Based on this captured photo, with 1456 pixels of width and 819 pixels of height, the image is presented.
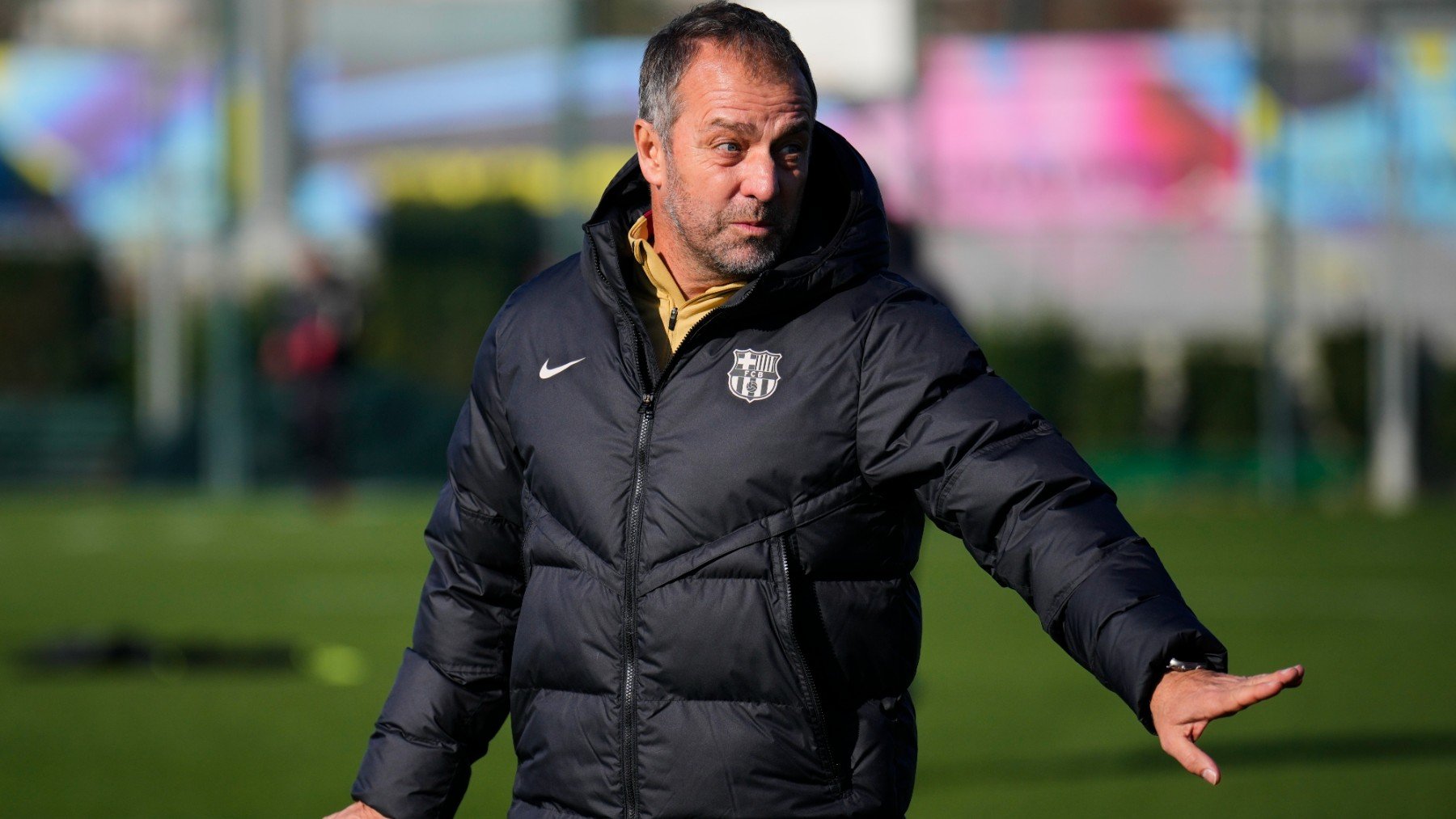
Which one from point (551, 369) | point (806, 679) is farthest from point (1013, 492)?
point (551, 369)

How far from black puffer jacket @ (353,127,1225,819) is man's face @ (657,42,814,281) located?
0.08 metres

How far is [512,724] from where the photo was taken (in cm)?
337

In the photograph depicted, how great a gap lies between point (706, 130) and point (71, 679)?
767 cm

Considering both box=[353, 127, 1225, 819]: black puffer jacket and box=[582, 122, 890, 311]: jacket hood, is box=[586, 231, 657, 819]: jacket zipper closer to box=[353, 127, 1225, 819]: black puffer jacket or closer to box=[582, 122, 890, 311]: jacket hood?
box=[353, 127, 1225, 819]: black puffer jacket

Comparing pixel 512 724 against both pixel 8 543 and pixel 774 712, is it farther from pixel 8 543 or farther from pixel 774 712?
pixel 8 543

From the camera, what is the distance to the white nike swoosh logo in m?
3.27

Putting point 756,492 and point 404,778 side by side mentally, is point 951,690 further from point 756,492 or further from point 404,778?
point 756,492

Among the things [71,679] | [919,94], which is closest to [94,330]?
[919,94]

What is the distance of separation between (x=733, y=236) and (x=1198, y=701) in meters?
1.00

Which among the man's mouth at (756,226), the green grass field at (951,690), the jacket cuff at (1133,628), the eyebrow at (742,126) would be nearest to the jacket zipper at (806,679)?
the jacket cuff at (1133,628)

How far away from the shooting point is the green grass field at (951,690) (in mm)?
7359

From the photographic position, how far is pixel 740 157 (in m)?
3.15

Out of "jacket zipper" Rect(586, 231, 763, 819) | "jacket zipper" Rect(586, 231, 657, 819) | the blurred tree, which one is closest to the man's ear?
"jacket zipper" Rect(586, 231, 763, 819)

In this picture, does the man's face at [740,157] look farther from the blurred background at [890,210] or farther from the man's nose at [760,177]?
the blurred background at [890,210]
